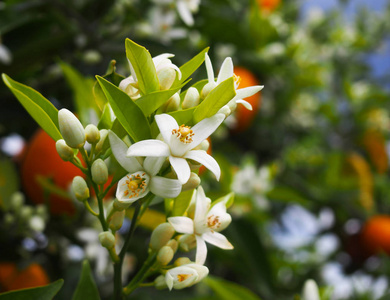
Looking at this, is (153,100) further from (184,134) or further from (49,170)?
(49,170)

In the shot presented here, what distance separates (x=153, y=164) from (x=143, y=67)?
3.0 inches

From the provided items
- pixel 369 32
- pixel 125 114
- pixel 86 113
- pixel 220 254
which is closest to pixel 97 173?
pixel 125 114

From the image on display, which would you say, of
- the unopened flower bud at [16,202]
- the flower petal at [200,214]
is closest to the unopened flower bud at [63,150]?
the flower petal at [200,214]

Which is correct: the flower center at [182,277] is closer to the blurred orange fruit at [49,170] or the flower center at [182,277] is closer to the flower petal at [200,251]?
the flower petal at [200,251]

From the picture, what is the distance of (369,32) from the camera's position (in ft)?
6.36

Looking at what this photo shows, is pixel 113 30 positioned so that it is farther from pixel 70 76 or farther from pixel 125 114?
pixel 125 114

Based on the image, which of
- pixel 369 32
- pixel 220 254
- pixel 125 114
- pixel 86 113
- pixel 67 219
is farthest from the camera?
pixel 369 32

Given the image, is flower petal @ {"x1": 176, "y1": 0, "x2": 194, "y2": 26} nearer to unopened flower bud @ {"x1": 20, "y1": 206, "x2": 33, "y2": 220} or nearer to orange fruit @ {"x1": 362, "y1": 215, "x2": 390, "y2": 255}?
unopened flower bud @ {"x1": 20, "y1": 206, "x2": 33, "y2": 220}

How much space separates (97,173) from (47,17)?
1.65ft

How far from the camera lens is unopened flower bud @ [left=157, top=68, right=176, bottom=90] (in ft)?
1.10

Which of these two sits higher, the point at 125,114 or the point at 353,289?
the point at 125,114

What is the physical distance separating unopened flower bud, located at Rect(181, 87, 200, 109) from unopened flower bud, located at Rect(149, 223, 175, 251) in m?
0.10

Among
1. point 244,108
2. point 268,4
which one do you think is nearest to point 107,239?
point 244,108

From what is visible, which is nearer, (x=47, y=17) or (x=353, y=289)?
(x=47, y=17)
